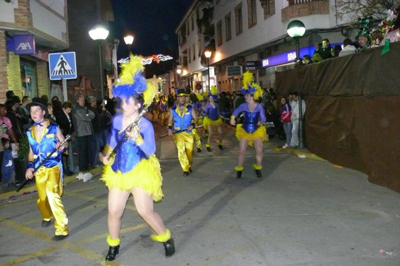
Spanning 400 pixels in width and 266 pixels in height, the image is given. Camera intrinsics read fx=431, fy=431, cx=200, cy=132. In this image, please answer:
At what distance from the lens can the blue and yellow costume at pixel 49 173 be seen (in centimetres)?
567

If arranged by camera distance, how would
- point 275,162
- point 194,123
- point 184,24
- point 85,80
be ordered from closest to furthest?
1. point 194,123
2. point 275,162
3. point 85,80
4. point 184,24

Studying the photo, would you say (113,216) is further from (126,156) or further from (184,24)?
(184,24)

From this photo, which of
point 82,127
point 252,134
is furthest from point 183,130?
point 82,127

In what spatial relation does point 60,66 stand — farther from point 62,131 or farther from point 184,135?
point 184,135

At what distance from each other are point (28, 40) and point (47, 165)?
894cm

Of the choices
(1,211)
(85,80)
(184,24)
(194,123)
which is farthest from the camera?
(184,24)

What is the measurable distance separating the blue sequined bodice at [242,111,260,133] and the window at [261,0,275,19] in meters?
14.5

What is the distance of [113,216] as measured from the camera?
4.62 metres

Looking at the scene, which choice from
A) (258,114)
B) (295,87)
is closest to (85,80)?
(295,87)

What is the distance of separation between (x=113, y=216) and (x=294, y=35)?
981cm

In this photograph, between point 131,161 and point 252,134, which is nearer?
point 131,161

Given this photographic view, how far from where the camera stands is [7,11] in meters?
12.4

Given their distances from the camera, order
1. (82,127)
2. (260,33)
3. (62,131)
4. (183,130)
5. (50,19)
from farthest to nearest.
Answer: (260,33) → (50,19) → (82,127) → (62,131) → (183,130)

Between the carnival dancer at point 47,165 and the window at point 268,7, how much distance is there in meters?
18.0
